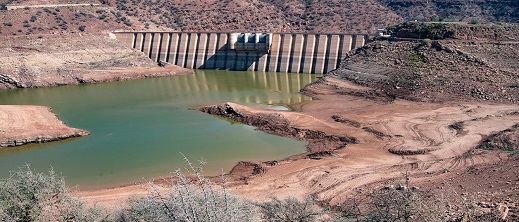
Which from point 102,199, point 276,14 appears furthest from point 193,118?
point 276,14

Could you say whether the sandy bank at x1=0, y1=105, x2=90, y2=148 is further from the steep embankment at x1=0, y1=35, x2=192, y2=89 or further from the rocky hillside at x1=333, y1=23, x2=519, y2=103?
the rocky hillside at x1=333, y1=23, x2=519, y2=103

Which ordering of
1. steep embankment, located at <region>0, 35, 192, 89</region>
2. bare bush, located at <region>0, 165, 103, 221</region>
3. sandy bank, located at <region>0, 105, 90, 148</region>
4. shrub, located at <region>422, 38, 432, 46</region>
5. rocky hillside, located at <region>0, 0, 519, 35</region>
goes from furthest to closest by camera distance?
rocky hillside, located at <region>0, 0, 519, 35</region> < steep embankment, located at <region>0, 35, 192, 89</region> < shrub, located at <region>422, 38, 432, 46</region> < sandy bank, located at <region>0, 105, 90, 148</region> < bare bush, located at <region>0, 165, 103, 221</region>

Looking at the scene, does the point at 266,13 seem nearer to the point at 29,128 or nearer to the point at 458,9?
the point at 458,9

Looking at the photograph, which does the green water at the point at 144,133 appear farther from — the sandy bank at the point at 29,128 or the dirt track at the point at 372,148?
the dirt track at the point at 372,148

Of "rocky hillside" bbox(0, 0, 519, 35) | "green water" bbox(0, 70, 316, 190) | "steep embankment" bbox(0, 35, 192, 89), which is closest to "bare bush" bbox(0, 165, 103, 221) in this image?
"green water" bbox(0, 70, 316, 190)

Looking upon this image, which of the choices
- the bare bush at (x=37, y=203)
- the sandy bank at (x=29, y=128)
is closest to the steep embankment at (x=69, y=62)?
the sandy bank at (x=29, y=128)

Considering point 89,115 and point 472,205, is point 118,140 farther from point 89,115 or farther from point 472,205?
point 472,205

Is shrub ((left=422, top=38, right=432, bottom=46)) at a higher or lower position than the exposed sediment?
higher
